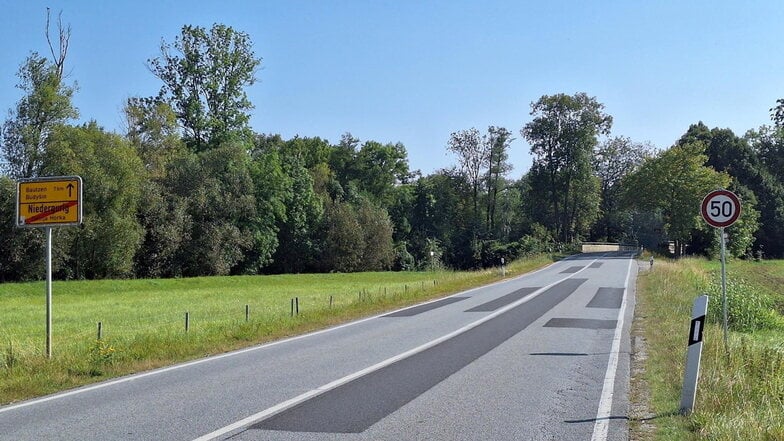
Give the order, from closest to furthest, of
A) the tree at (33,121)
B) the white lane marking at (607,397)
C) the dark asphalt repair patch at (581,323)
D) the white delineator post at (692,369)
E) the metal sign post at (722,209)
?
the white lane marking at (607,397) → the white delineator post at (692,369) → the metal sign post at (722,209) → the dark asphalt repair patch at (581,323) → the tree at (33,121)

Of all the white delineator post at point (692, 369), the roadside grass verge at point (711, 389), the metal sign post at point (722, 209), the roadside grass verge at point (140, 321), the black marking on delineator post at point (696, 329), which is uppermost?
the metal sign post at point (722, 209)

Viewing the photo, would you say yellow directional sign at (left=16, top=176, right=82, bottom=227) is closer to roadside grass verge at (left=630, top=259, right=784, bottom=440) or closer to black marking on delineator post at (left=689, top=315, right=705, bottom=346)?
roadside grass verge at (left=630, top=259, right=784, bottom=440)

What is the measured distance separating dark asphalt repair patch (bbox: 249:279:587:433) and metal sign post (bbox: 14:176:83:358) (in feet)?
21.3

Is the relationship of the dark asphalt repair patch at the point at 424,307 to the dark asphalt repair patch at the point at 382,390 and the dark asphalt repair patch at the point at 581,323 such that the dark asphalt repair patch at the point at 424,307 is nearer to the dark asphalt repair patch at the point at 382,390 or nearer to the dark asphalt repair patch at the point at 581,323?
the dark asphalt repair patch at the point at 581,323

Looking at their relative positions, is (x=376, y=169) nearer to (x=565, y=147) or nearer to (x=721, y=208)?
(x=565, y=147)

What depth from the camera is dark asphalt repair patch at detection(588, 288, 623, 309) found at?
22781mm

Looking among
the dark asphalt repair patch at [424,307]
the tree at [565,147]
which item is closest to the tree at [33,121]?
the dark asphalt repair patch at [424,307]

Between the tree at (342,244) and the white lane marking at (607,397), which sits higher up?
the tree at (342,244)

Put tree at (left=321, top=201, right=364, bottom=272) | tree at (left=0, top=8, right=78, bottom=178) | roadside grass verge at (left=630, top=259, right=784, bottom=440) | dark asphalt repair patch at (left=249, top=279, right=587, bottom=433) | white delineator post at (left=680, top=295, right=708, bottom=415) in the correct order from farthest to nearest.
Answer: tree at (left=321, top=201, right=364, bottom=272)
tree at (left=0, top=8, right=78, bottom=178)
white delineator post at (left=680, top=295, right=708, bottom=415)
dark asphalt repair patch at (left=249, top=279, right=587, bottom=433)
roadside grass verge at (left=630, top=259, right=784, bottom=440)

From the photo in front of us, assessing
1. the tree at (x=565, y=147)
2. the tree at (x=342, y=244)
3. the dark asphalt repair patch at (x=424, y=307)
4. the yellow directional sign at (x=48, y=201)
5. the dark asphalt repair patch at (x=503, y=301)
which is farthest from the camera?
the tree at (x=565, y=147)

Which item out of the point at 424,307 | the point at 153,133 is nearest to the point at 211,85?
the point at 153,133

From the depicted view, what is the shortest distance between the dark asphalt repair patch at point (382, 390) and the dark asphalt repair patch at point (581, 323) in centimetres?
181

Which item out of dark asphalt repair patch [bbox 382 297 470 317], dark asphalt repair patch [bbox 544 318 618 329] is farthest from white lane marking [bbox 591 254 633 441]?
dark asphalt repair patch [bbox 382 297 470 317]

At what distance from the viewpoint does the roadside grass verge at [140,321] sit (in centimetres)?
1158
